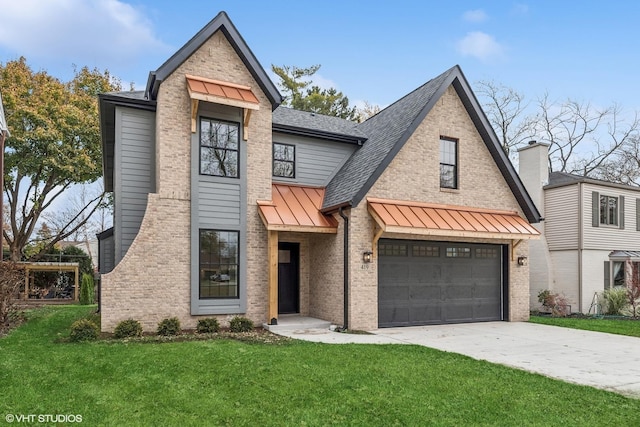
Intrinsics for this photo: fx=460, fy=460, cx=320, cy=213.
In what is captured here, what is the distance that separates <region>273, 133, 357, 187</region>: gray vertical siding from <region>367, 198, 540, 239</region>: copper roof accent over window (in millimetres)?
2848

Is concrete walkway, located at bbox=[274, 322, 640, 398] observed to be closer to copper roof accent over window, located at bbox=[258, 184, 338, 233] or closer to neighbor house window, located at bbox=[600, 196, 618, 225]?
copper roof accent over window, located at bbox=[258, 184, 338, 233]

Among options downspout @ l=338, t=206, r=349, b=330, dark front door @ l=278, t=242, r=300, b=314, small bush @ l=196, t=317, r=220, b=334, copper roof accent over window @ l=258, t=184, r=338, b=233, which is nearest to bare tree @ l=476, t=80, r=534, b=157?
copper roof accent over window @ l=258, t=184, r=338, b=233

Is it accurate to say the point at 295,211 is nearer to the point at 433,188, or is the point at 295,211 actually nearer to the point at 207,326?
the point at 207,326

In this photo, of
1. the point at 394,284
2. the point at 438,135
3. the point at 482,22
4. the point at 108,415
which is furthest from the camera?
the point at 482,22

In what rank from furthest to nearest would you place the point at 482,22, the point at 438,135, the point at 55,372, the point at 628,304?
1. the point at 482,22
2. the point at 628,304
3. the point at 438,135
4. the point at 55,372

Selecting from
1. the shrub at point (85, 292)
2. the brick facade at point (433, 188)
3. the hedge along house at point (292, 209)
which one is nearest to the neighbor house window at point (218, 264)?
the hedge along house at point (292, 209)

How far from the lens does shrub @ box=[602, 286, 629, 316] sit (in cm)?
1864

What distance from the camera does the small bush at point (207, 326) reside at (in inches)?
459

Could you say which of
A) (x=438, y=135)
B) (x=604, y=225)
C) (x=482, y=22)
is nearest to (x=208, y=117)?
(x=438, y=135)

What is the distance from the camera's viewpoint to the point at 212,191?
12484 mm

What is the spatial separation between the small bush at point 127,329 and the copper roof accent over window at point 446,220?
652cm

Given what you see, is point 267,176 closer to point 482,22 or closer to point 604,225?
point 482,22

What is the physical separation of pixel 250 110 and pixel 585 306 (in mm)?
16149

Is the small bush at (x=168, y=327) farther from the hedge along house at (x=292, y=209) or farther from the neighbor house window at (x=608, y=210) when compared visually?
the neighbor house window at (x=608, y=210)
